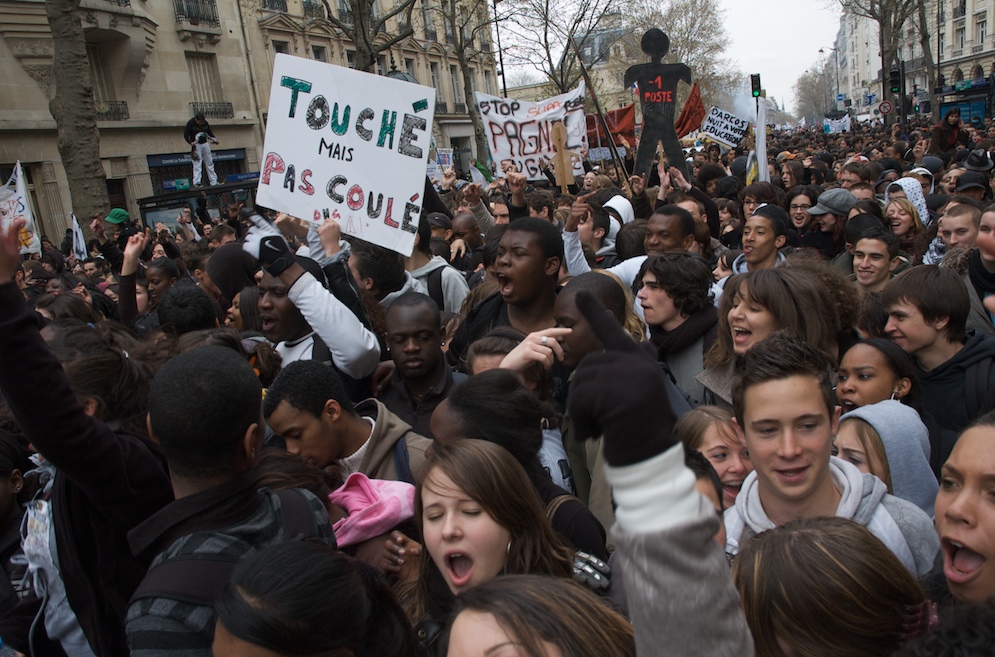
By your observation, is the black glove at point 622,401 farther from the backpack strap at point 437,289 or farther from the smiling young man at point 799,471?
the backpack strap at point 437,289

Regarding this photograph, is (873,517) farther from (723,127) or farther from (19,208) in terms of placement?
(723,127)

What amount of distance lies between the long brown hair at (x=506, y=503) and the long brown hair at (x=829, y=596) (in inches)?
20.4

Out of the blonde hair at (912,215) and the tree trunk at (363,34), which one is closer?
the blonde hair at (912,215)

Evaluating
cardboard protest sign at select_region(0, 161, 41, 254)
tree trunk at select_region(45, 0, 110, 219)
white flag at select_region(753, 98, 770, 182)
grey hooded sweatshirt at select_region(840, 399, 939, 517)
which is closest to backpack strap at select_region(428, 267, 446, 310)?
grey hooded sweatshirt at select_region(840, 399, 939, 517)

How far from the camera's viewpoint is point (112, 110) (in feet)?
Result: 74.3

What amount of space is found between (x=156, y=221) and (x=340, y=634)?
12803 millimetres

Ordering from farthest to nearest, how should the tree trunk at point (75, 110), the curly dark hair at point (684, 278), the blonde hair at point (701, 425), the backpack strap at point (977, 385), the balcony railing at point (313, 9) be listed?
the balcony railing at point (313, 9)
the tree trunk at point (75, 110)
the curly dark hair at point (684, 278)
the backpack strap at point (977, 385)
the blonde hair at point (701, 425)

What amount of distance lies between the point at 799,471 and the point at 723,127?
38.8 feet

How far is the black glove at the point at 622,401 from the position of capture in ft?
2.71

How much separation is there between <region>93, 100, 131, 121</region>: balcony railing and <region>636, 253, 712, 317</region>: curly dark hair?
76.5 ft

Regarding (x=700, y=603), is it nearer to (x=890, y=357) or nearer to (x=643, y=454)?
(x=643, y=454)

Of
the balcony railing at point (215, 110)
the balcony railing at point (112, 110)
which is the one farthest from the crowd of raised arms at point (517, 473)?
the balcony railing at point (215, 110)

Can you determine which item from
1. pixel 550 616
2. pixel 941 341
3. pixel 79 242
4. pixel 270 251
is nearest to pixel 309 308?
pixel 270 251

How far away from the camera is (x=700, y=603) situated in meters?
0.85
